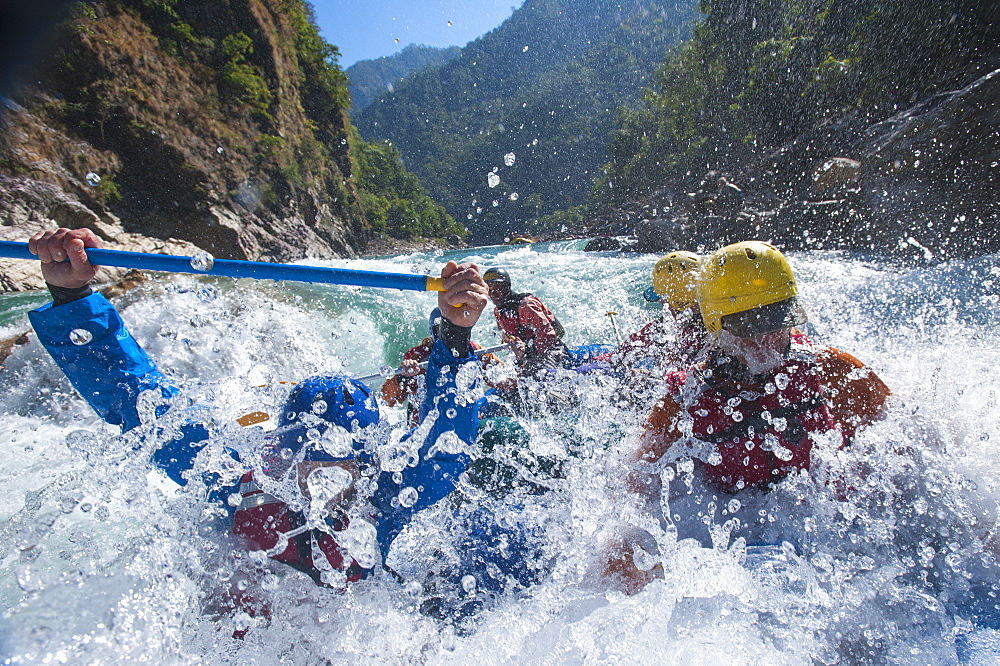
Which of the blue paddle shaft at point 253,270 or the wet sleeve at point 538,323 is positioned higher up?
the blue paddle shaft at point 253,270

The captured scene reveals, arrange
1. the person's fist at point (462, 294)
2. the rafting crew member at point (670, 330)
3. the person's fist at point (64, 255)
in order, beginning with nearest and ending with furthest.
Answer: the person's fist at point (462, 294) → the person's fist at point (64, 255) → the rafting crew member at point (670, 330)

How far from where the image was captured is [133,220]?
51.4 ft

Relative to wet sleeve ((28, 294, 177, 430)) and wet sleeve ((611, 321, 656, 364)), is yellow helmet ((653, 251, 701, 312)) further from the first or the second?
wet sleeve ((28, 294, 177, 430))

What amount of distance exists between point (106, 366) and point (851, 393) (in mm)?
2917

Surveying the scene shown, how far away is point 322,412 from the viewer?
1.92 m

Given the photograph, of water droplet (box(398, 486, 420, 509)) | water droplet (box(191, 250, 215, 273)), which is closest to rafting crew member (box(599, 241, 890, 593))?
water droplet (box(398, 486, 420, 509))

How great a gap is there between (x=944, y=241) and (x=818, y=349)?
334 inches

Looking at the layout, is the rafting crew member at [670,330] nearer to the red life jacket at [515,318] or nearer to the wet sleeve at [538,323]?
the wet sleeve at [538,323]

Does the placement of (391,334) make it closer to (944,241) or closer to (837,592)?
(837,592)

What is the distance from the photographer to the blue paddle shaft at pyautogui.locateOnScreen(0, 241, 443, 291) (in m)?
1.68

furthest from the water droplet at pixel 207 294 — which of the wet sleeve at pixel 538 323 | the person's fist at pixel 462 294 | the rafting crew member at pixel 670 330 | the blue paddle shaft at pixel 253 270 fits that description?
the person's fist at pixel 462 294

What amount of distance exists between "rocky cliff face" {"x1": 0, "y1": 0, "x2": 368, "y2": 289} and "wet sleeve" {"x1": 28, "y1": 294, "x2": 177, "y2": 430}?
434 inches

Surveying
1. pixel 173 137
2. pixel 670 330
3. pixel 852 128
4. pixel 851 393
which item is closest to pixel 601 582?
pixel 851 393

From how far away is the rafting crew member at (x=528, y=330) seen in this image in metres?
4.43
